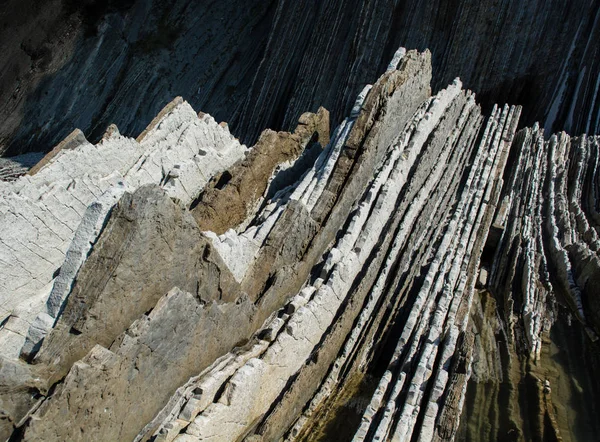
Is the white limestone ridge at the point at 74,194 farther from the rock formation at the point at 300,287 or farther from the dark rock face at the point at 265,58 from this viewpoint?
the dark rock face at the point at 265,58

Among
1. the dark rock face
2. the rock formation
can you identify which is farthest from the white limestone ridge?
the dark rock face

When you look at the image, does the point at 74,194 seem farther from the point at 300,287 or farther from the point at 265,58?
the point at 265,58

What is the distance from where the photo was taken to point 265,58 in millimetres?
19281

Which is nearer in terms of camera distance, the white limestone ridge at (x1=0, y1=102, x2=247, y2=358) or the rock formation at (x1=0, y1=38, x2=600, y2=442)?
the rock formation at (x1=0, y1=38, x2=600, y2=442)

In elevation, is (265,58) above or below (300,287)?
above

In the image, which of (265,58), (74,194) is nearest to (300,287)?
(74,194)

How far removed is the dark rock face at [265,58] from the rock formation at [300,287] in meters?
5.94

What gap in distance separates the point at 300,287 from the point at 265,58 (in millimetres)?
13833

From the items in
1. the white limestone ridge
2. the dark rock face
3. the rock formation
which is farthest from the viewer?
the dark rock face

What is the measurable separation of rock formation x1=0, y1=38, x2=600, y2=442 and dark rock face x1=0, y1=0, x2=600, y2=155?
19.5 feet

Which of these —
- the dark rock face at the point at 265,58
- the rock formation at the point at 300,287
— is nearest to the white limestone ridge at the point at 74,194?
the rock formation at the point at 300,287

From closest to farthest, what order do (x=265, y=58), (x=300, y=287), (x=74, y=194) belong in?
1. (x=74, y=194)
2. (x=300, y=287)
3. (x=265, y=58)

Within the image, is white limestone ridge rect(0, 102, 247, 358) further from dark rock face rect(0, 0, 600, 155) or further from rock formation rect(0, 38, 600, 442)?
dark rock face rect(0, 0, 600, 155)

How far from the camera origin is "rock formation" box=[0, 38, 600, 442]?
5.01m
